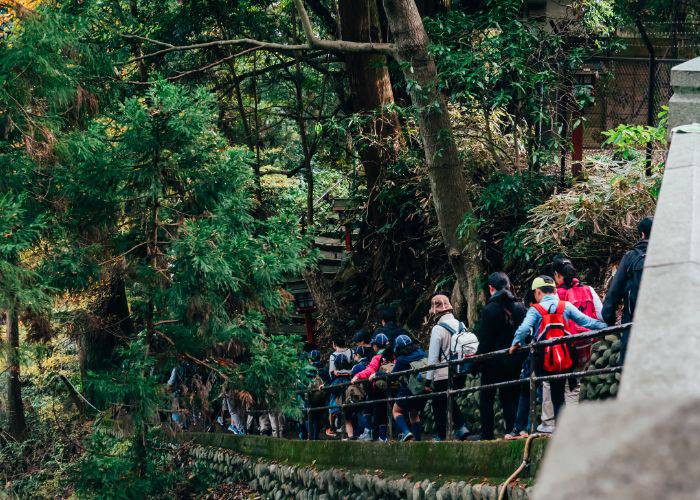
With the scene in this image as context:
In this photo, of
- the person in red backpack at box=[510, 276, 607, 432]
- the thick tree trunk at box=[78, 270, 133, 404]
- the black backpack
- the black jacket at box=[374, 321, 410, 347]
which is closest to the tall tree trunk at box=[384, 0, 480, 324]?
the black jacket at box=[374, 321, 410, 347]

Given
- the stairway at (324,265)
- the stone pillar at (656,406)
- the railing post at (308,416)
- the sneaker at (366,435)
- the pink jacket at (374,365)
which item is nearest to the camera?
the stone pillar at (656,406)

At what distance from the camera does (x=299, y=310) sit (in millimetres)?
20828

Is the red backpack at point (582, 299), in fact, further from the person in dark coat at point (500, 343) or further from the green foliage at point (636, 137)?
the green foliage at point (636, 137)

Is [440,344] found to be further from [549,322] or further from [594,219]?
[594,219]

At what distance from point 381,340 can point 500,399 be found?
2993 millimetres

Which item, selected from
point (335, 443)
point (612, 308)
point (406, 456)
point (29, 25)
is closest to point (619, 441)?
point (612, 308)

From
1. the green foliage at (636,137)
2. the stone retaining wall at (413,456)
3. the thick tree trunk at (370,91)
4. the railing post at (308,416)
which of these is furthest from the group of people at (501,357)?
the thick tree trunk at (370,91)

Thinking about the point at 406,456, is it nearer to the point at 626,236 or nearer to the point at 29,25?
the point at 626,236

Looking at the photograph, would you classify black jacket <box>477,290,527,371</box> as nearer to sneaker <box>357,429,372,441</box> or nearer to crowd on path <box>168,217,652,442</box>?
crowd on path <box>168,217,652,442</box>

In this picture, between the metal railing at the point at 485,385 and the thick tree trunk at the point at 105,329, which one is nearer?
the metal railing at the point at 485,385

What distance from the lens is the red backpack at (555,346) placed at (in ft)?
28.9

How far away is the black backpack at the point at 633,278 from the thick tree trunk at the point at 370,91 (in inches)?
412

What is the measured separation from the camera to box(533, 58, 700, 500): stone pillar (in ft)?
5.92

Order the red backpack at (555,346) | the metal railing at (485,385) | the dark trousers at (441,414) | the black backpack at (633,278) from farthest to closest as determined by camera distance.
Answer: the dark trousers at (441,414), the red backpack at (555,346), the black backpack at (633,278), the metal railing at (485,385)
